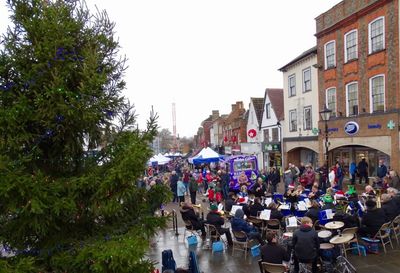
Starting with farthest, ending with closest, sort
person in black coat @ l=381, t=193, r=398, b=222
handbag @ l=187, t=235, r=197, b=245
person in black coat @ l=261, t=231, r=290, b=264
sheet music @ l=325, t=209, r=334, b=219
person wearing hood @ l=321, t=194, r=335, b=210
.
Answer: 1. handbag @ l=187, t=235, r=197, b=245
2. person wearing hood @ l=321, t=194, r=335, b=210
3. sheet music @ l=325, t=209, r=334, b=219
4. person in black coat @ l=381, t=193, r=398, b=222
5. person in black coat @ l=261, t=231, r=290, b=264

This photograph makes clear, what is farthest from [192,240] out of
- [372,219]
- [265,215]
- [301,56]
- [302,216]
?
[301,56]

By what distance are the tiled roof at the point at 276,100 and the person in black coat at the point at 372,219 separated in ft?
73.8

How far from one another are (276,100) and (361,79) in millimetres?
13287

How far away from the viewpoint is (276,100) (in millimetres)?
33438

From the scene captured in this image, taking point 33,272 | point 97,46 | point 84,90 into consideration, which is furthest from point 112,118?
point 33,272

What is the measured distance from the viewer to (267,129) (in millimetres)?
35031

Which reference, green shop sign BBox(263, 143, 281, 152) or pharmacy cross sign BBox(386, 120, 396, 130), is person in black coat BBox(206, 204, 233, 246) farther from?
green shop sign BBox(263, 143, 281, 152)

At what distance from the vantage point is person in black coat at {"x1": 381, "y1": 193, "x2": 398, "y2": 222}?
9.59 metres

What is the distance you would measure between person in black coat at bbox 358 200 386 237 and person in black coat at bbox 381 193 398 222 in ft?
1.62

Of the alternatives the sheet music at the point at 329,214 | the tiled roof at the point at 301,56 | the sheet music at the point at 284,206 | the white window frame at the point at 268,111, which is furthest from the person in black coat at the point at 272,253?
the white window frame at the point at 268,111

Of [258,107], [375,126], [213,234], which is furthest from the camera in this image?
[258,107]

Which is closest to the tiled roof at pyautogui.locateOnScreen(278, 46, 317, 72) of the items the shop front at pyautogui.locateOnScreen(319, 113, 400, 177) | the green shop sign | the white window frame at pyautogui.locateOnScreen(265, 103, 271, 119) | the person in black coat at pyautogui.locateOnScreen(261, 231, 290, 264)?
the white window frame at pyautogui.locateOnScreen(265, 103, 271, 119)

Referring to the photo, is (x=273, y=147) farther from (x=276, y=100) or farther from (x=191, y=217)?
(x=191, y=217)

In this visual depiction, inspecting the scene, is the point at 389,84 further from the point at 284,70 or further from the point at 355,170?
the point at 284,70
